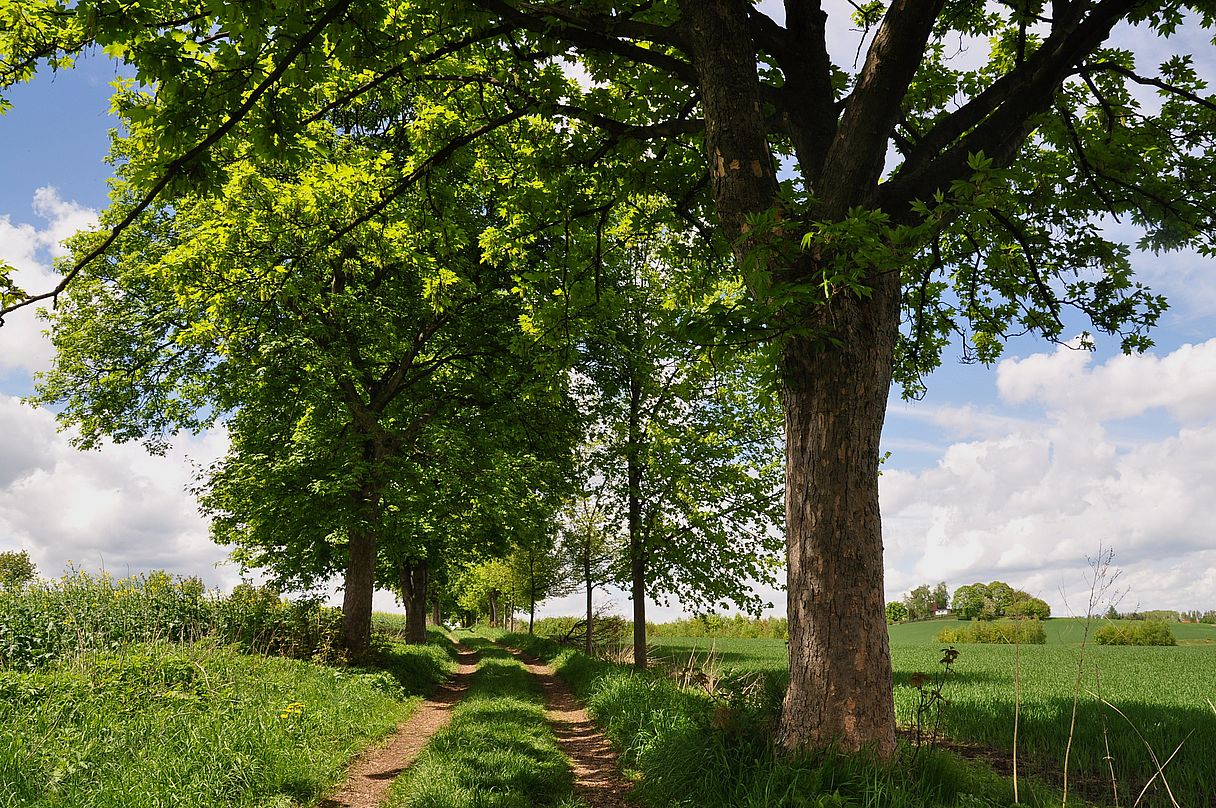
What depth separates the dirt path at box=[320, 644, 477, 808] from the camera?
7.04 metres

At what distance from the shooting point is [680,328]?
15.9 ft

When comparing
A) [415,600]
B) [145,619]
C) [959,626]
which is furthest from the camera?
[959,626]

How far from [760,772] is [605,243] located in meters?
6.41

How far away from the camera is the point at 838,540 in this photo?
16.5 feet

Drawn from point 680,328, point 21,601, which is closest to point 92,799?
point 680,328

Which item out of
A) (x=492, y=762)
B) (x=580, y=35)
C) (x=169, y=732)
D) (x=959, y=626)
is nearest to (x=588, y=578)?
(x=492, y=762)

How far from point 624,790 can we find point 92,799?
15.3ft

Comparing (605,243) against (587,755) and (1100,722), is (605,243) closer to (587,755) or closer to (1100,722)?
(587,755)

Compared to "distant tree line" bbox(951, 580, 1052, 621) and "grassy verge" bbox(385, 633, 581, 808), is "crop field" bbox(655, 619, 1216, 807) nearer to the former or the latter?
"distant tree line" bbox(951, 580, 1052, 621)

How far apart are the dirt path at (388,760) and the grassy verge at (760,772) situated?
110 inches

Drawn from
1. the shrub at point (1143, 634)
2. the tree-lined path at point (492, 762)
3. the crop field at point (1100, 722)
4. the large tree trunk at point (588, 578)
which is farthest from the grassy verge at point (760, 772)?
the shrub at point (1143, 634)

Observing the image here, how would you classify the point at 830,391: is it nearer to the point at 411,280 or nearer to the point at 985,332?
the point at 985,332

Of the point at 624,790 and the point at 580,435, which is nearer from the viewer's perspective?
the point at 624,790

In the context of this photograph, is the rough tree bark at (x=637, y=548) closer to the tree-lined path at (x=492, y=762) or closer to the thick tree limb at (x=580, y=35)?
the tree-lined path at (x=492, y=762)
